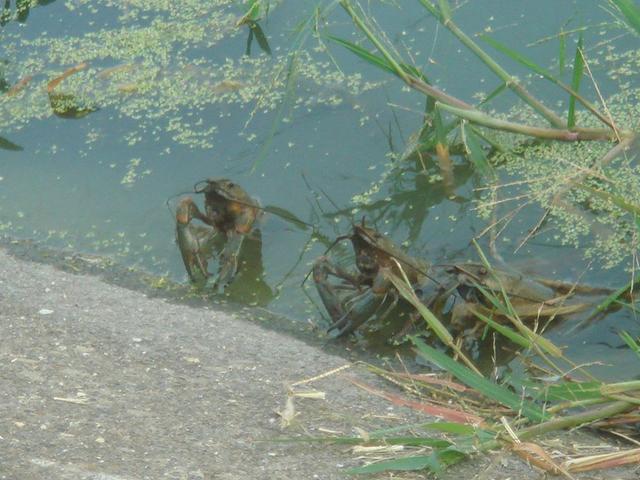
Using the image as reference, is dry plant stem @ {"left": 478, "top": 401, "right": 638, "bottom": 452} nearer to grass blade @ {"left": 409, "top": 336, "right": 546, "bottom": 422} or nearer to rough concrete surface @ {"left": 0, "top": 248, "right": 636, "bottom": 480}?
grass blade @ {"left": 409, "top": 336, "right": 546, "bottom": 422}

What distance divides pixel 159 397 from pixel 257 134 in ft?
7.71

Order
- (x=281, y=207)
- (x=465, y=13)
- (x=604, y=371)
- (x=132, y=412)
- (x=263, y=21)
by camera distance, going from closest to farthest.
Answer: (x=132, y=412) < (x=604, y=371) < (x=281, y=207) < (x=465, y=13) < (x=263, y=21)

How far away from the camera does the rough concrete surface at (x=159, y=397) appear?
111 inches

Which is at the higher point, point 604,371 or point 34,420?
point 34,420

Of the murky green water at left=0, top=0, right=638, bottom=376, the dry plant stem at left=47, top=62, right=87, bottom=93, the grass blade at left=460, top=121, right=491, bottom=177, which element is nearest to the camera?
the grass blade at left=460, top=121, right=491, bottom=177

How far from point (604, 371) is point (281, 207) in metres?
1.57

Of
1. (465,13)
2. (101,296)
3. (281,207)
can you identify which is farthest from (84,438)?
(465,13)

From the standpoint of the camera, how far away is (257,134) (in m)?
5.41

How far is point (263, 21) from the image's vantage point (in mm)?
6086

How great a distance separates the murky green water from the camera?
4.72 metres

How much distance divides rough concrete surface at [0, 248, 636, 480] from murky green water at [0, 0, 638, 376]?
68 cm

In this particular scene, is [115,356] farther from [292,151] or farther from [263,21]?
[263,21]

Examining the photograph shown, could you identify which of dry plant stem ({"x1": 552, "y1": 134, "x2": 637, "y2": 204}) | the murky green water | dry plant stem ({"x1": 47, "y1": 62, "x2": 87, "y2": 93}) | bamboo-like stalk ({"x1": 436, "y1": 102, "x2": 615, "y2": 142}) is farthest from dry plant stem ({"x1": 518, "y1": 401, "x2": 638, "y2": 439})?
dry plant stem ({"x1": 47, "y1": 62, "x2": 87, "y2": 93})

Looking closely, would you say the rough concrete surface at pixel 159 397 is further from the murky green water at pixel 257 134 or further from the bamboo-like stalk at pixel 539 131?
the bamboo-like stalk at pixel 539 131
